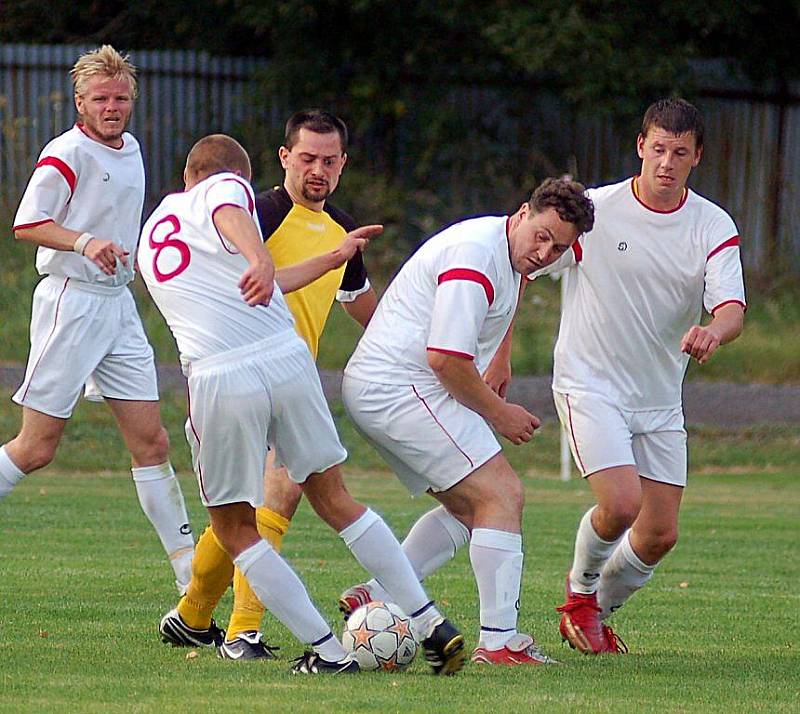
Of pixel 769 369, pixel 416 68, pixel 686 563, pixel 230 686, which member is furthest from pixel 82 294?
pixel 416 68

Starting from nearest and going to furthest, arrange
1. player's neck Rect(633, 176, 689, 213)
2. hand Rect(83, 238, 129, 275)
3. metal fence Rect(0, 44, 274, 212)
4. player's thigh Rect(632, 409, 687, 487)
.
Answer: hand Rect(83, 238, 129, 275)
player's neck Rect(633, 176, 689, 213)
player's thigh Rect(632, 409, 687, 487)
metal fence Rect(0, 44, 274, 212)

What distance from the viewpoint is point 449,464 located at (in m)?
6.62

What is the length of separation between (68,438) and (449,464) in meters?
11.5

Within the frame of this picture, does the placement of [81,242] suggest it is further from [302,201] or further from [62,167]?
[302,201]

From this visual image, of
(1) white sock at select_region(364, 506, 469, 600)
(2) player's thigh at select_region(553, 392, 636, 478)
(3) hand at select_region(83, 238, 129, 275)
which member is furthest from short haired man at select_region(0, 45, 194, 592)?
(2) player's thigh at select_region(553, 392, 636, 478)

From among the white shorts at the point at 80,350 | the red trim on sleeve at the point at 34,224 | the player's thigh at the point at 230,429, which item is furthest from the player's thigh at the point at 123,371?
the player's thigh at the point at 230,429

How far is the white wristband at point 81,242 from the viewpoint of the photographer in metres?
7.28

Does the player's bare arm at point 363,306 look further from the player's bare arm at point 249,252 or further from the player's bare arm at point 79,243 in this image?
the player's bare arm at point 249,252

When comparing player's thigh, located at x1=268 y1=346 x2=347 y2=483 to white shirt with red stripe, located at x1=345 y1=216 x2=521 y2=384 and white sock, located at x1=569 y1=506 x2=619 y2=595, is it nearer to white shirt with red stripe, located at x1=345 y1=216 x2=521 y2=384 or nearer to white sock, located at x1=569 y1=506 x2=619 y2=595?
white shirt with red stripe, located at x1=345 y1=216 x2=521 y2=384

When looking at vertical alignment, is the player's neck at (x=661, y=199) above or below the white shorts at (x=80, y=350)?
above

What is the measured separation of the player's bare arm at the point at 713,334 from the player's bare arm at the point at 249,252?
1.79 metres

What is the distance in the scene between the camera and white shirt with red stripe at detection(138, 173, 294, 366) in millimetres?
6156

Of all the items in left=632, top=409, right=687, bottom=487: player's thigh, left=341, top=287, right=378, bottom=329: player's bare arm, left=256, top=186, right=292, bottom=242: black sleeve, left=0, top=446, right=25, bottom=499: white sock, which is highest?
left=256, top=186, right=292, bottom=242: black sleeve

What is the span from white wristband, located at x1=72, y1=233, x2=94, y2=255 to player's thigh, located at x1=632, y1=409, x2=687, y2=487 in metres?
2.51
